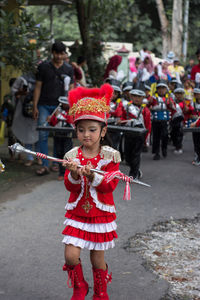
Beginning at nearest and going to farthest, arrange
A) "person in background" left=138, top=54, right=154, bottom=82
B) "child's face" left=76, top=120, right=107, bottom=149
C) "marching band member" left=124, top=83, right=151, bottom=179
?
"child's face" left=76, top=120, right=107, bottom=149 → "marching band member" left=124, top=83, right=151, bottom=179 → "person in background" left=138, top=54, right=154, bottom=82

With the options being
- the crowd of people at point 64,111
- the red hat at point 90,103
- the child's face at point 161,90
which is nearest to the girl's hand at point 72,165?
the red hat at point 90,103

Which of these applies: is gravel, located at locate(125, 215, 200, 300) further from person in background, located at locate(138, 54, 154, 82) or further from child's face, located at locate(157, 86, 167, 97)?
person in background, located at locate(138, 54, 154, 82)

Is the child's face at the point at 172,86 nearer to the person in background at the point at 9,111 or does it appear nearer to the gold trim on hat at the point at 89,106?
the person in background at the point at 9,111

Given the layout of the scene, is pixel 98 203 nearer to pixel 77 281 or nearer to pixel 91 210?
pixel 91 210

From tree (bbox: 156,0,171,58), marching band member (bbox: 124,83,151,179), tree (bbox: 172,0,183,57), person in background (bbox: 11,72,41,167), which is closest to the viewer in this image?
marching band member (bbox: 124,83,151,179)

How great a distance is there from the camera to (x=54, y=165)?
8.95 metres

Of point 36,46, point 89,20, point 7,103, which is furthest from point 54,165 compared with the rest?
point 89,20

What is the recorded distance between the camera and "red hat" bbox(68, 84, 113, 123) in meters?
3.50

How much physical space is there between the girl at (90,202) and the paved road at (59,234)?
38 centimetres

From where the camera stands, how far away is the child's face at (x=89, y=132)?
138 inches

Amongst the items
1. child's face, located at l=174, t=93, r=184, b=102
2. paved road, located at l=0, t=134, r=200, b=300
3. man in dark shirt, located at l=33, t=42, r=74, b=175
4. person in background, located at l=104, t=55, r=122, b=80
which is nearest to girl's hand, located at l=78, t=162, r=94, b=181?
paved road, located at l=0, t=134, r=200, b=300

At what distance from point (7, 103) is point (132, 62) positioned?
10.8m

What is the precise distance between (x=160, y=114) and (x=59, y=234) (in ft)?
18.7

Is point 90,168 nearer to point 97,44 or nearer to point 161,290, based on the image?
point 161,290
